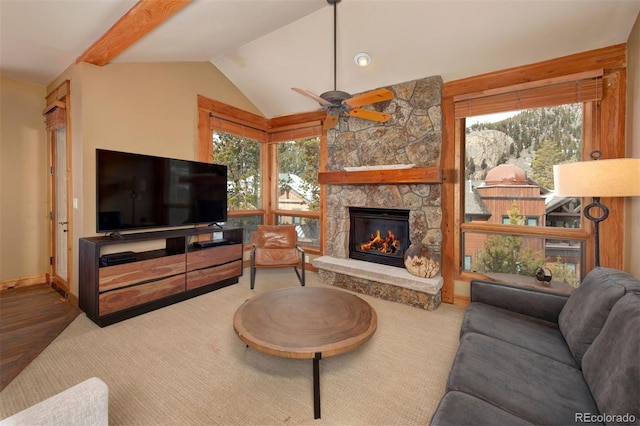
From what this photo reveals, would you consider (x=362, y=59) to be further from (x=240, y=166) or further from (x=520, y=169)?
(x=240, y=166)

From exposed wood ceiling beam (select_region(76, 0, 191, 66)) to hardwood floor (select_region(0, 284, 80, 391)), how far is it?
2693 millimetres

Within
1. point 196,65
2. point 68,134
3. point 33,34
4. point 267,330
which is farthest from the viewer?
point 196,65

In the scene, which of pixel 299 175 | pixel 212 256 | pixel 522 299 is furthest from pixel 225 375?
pixel 299 175

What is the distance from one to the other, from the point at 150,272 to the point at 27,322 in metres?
1.19

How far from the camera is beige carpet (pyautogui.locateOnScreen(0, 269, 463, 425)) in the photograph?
1715 millimetres

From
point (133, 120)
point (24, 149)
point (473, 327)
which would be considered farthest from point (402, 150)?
point (24, 149)

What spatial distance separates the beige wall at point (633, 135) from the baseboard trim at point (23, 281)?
6.60 m

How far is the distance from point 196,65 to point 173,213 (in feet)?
7.03

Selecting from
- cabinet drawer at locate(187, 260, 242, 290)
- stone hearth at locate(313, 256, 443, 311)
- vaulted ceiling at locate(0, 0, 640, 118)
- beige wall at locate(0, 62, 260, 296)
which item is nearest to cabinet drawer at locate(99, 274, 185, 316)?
cabinet drawer at locate(187, 260, 242, 290)

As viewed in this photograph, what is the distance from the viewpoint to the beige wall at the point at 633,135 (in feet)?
7.54

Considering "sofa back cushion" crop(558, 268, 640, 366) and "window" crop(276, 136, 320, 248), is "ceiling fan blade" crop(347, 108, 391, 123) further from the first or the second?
"sofa back cushion" crop(558, 268, 640, 366)

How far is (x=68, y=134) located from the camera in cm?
322

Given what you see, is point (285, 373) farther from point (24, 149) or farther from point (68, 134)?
point (24, 149)

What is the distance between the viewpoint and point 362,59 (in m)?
3.41
